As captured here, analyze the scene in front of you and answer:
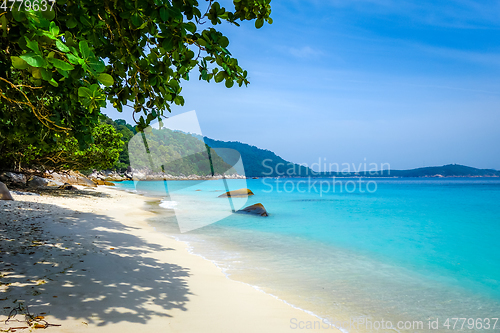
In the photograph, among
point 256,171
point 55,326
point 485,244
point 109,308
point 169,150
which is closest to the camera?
point 55,326

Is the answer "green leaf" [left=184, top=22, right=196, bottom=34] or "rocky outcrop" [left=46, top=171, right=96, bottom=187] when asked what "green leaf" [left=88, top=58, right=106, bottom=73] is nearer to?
"green leaf" [left=184, top=22, right=196, bottom=34]

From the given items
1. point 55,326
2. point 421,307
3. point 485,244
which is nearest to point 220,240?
point 421,307

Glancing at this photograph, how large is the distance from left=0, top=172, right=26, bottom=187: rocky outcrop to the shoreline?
646 inches

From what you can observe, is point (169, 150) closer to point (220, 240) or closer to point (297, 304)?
point (220, 240)

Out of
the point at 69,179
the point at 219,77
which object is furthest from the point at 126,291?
the point at 69,179

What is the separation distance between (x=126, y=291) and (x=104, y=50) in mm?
3718

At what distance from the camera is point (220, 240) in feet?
35.7

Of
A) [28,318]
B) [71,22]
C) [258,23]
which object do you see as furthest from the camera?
[258,23]

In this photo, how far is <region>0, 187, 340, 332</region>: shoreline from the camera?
11.8 feet

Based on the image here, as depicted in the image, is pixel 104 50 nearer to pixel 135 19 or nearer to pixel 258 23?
pixel 135 19

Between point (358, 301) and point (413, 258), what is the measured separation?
6513 mm

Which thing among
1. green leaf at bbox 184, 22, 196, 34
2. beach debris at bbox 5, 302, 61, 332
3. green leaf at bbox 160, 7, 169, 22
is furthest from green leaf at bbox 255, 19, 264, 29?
beach debris at bbox 5, 302, 61, 332

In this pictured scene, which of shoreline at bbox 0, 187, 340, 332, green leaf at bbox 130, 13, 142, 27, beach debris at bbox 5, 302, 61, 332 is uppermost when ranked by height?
green leaf at bbox 130, 13, 142, 27

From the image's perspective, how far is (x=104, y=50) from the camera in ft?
11.9
